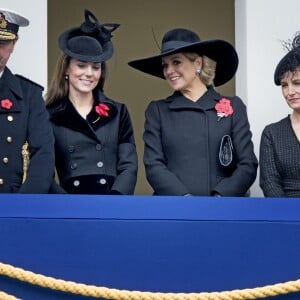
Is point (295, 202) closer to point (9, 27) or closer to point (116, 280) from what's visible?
point (116, 280)

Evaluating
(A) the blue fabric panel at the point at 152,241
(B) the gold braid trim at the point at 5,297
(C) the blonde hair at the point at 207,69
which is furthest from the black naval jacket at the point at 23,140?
(C) the blonde hair at the point at 207,69

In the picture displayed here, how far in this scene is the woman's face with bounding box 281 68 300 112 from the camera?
415 centimetres

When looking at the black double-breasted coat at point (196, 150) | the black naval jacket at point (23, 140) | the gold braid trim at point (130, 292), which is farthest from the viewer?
the black double-breasted coat at point (196, 150)

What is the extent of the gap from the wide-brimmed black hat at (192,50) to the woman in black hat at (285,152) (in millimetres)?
221

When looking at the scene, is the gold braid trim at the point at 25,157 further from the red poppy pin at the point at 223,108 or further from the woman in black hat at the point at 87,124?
the red poppy pin at the point at 223,108

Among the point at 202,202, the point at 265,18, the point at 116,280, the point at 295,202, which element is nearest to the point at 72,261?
the point at 116,280

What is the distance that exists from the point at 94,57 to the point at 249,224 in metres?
0.94

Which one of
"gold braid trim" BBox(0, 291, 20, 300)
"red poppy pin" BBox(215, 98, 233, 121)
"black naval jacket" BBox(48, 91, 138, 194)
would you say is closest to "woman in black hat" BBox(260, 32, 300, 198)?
"red poppy pin" BBox(215, 98, 233, 121)

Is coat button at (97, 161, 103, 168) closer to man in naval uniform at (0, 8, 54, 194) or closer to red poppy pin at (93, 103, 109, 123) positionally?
red poppy pin at (93, 103, 109, 123)

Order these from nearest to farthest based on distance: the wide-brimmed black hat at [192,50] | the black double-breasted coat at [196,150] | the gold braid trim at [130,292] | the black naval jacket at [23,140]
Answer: the gold braid trim at [130,292] < the black naval jacket at [23,140] < the black double-breasted coat at [196,150] < the wide-brimmed black hat at [192,50]

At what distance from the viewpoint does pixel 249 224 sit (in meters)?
3.54

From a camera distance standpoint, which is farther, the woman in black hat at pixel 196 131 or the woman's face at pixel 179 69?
the woman's face at pixel 179 69

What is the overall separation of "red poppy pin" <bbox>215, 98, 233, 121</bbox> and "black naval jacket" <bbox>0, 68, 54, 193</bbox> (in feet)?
2.12

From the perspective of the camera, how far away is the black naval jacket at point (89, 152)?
163 inches
